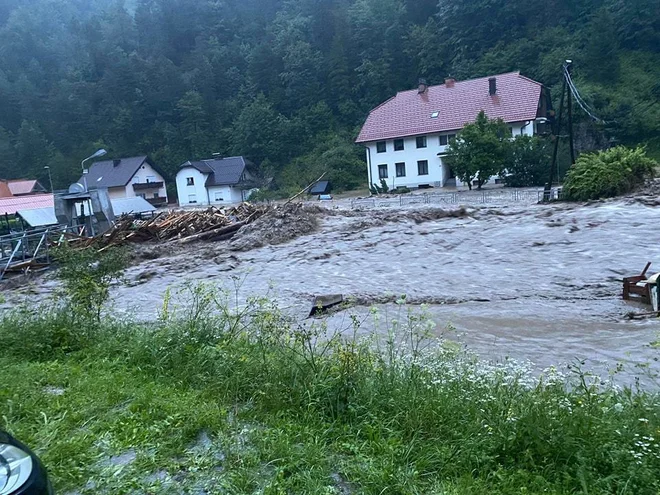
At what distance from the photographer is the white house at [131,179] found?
7281 cm

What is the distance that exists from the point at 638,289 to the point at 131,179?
6929 cm

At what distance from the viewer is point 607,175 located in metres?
28.5

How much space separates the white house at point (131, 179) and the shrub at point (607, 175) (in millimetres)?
56308

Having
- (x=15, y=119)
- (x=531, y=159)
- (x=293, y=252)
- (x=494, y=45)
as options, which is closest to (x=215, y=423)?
(x=293, y=252)

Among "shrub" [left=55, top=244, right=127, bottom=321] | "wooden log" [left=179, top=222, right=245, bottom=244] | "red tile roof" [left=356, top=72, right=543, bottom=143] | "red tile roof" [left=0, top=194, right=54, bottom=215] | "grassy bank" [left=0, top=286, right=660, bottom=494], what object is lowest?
"wooden log" [left=179, top=222, right=245, bottom=244]

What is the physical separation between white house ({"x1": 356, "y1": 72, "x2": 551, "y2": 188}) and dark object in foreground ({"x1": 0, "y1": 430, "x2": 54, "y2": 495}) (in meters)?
49.3

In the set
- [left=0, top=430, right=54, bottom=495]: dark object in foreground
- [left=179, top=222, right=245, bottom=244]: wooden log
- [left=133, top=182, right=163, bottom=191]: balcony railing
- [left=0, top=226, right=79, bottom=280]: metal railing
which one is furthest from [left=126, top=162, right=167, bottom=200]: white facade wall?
[left=0, top=430, right=54, bottom=495]: dark object in foreground

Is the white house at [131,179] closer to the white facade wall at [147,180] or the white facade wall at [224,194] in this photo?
the white facade wall at [147,180]

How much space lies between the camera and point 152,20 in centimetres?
11500

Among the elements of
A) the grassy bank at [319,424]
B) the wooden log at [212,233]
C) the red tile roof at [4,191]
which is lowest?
the wooden log at [212,233]

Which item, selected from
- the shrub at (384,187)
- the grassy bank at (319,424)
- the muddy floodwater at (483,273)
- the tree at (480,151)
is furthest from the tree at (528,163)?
the grassy bank at (319,424)

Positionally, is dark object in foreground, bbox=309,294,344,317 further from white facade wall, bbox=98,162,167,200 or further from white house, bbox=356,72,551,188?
white facade wall, bbox=98,162,167,200

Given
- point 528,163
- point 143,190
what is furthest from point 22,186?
point 528,163

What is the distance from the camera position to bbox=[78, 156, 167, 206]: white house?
72.8m
